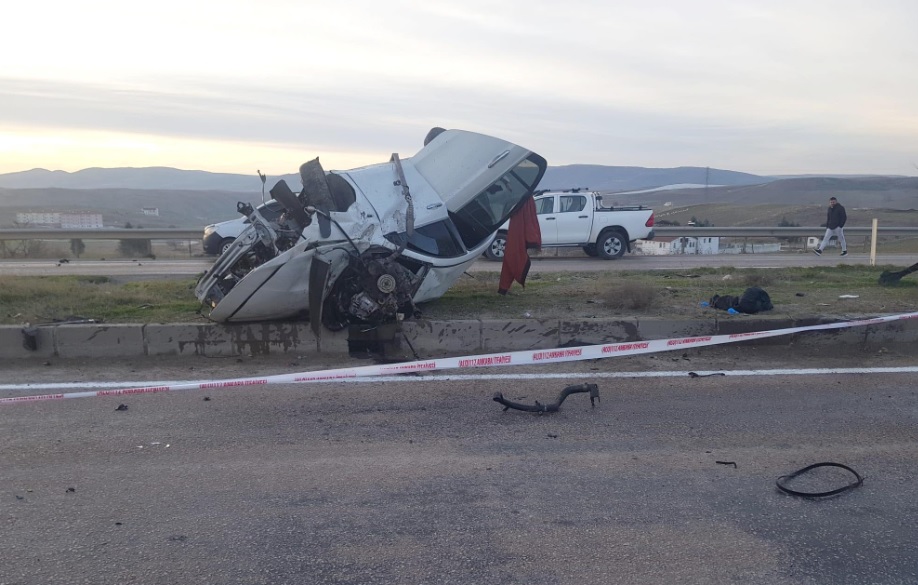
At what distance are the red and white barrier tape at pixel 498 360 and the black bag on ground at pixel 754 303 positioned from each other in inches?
24.2

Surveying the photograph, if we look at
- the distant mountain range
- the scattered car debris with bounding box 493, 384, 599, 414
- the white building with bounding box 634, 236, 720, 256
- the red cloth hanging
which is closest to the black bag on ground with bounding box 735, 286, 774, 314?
the red cloth hanging

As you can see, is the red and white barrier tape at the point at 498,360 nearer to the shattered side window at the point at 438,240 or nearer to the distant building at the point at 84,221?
the shattered side window at the point at 438,240

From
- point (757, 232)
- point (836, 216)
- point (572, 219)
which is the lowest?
point (757, 232)

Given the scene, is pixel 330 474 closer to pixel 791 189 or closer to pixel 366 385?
pixel 366 385

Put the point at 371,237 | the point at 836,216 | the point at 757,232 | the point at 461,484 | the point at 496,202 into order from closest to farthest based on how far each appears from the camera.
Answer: the point at 461,484, the point at 371,237, the point at 496,202, the point at 836,216, the point at 757,232

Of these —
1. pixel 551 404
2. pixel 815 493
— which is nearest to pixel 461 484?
pixel 551 404

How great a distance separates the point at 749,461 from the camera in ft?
16.7

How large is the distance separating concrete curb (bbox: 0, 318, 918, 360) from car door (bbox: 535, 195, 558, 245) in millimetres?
11623

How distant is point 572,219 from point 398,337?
12.8 metres

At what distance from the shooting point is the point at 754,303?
9.05 meters

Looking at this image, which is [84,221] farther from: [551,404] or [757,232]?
[551,404]

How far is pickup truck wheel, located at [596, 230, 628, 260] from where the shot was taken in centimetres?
2050

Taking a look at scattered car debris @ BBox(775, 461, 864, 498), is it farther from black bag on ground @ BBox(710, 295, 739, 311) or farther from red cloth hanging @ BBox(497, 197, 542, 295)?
red cloth hanging @ BBox(497, 197, 542, 295)

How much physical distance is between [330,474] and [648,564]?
206 centimetres
